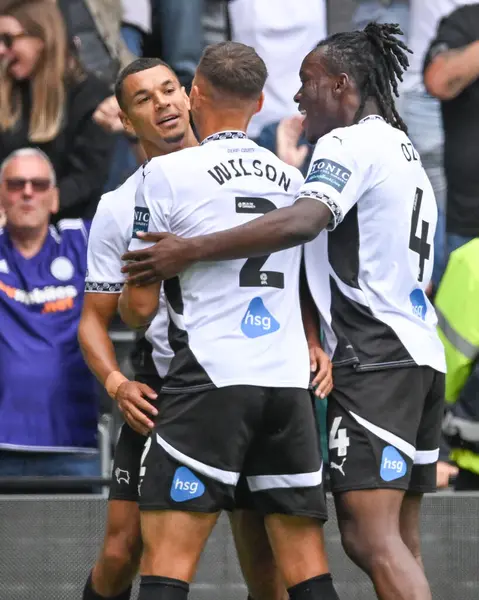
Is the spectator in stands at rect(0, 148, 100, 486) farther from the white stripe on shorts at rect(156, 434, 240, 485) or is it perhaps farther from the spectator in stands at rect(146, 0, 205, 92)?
the white stripe on shorts at rect(156, 434, 240, 485)

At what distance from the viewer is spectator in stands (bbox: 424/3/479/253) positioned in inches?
275

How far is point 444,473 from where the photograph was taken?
5.98 metres

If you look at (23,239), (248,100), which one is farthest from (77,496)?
(248,100)

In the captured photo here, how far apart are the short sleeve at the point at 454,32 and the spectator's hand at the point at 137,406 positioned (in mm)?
3479

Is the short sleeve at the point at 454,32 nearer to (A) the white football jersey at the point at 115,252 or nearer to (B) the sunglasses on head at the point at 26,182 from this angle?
(B) the sunglasses on head at the point at 26,182

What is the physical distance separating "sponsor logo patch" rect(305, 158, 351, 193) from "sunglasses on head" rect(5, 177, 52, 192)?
282 cm

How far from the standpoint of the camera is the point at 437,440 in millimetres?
4484

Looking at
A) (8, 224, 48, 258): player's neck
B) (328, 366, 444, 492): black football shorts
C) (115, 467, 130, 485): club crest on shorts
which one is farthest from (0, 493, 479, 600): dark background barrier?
(328, 366, 444, 492): black football shorts

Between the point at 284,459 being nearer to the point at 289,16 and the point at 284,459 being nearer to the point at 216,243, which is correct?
the point at 216,243

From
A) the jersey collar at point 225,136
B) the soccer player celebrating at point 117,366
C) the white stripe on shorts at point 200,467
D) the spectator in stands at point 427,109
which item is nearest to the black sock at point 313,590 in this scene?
the white stripe on shorts at point 200,467

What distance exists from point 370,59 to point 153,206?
965 millimetres

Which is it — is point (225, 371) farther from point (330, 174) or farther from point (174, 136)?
point (174, 136)

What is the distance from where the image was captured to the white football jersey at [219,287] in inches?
157

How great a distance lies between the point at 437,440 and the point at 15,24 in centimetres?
362
